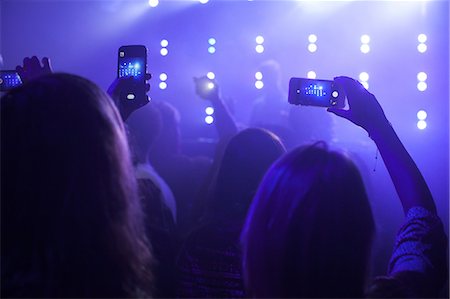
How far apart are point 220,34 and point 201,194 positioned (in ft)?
14.4

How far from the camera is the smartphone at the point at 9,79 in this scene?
86.1 inches

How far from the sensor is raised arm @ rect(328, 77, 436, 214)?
149 cm

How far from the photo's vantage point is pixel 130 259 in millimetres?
1077

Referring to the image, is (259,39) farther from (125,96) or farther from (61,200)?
(61,200)

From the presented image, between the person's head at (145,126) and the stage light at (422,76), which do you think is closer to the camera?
the person's head at (145,126)

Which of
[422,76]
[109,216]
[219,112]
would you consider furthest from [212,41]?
[109,216]

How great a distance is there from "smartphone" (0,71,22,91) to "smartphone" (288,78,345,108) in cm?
121

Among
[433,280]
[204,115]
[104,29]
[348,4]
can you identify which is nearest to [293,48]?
[348,4]

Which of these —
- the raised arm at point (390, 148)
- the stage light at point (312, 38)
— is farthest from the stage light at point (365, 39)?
the raised arm at point (390, 148)

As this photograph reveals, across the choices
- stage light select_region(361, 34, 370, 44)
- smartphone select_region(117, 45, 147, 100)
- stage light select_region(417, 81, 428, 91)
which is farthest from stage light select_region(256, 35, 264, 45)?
smartphone select_region(117, 45, 147, 100)

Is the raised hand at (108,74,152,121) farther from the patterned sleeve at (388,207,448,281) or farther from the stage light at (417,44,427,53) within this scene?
the stage light at (417,44,427,53)

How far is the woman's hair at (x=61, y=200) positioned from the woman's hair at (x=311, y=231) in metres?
0.29

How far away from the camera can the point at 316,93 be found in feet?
6.62

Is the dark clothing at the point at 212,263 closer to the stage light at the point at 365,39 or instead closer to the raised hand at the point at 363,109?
the raised hand at the point at 363,109
